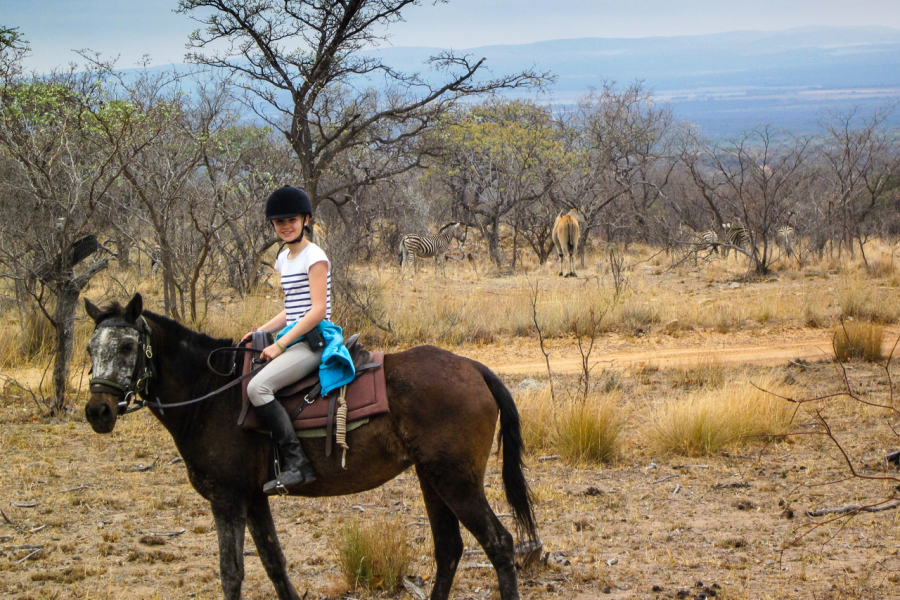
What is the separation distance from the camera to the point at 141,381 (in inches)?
157

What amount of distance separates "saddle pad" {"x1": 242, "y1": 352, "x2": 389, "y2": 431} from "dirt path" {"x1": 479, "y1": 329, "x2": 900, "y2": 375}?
6.70 metres

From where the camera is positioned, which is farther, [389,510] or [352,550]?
[389,510]

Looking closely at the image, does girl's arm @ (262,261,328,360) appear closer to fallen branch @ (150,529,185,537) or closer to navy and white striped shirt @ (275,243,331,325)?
navy and white striped shirt @ (275,243,331,325)

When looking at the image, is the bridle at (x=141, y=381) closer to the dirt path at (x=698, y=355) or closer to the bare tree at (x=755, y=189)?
the dirt path at (x=698, y=355)

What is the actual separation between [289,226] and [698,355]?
765cm

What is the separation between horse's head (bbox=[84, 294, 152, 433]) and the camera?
3.79 meters

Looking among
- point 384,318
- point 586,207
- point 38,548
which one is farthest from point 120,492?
point 586,207

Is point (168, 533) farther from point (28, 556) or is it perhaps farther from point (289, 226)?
point (289, 226)

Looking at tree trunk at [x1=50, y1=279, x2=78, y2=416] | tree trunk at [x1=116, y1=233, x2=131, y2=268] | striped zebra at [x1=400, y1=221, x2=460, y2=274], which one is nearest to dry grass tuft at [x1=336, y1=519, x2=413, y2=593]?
tree trunk at [x1=50, y1=279, x2=78, y2=416]

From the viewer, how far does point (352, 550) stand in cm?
479

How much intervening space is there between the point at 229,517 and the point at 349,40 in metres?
10.7

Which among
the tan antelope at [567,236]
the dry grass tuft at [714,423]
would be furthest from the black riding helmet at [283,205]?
the tan antelope at [567,236]

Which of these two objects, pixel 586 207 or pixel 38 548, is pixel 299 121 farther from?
pixel 586 207

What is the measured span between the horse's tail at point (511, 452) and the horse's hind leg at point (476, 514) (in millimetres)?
352
